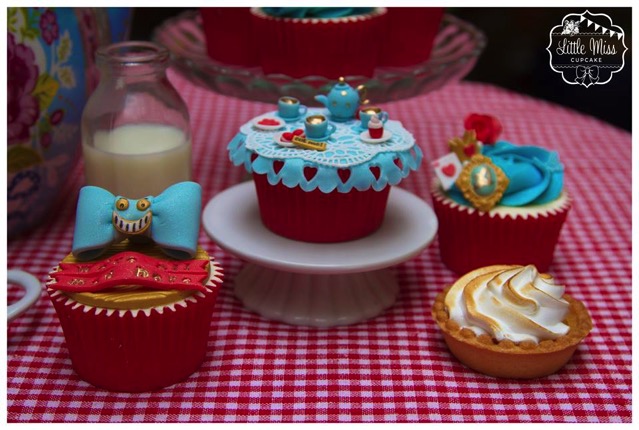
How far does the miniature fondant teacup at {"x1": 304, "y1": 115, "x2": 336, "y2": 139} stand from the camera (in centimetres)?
110

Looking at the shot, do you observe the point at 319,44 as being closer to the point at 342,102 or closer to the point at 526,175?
the point at 342,102

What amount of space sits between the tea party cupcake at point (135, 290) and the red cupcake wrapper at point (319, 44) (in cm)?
46

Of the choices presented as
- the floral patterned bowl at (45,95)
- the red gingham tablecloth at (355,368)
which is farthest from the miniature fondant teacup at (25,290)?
the floral patterned bowl at (45,95)

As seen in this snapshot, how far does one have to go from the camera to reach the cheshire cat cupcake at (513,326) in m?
1.01

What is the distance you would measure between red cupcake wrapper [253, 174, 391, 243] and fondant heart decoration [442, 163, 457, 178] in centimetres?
17

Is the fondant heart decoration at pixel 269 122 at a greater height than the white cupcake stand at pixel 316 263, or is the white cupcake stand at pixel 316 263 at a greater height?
the fondant heart decoration at pixel 269 122

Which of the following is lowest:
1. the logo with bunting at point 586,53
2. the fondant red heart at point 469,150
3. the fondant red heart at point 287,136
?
the fondant red heart at point 469,150

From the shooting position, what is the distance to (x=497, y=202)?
1.27 metres

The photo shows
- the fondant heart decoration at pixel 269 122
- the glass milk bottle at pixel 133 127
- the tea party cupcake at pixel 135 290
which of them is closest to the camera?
the tea party cupcake at pixel 135 290

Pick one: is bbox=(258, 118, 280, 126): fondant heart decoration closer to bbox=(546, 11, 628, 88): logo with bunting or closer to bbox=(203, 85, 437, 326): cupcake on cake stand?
bbox=(203, 85, 437, 326): cupcake on cake stand

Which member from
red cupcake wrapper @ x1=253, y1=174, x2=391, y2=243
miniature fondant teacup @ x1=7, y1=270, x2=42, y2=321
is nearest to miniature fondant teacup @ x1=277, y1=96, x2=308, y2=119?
red cupcake wrapper @ x1=253, y1=174, x2=391, y2=243

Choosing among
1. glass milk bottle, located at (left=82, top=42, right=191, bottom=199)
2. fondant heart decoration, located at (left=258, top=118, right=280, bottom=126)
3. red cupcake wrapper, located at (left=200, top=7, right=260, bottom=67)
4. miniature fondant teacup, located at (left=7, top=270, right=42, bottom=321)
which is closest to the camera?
miniature fondant teacup, located at (left=7, top=270, right=42, bottom=321)

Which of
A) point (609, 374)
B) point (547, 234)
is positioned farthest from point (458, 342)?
point (547, 234)

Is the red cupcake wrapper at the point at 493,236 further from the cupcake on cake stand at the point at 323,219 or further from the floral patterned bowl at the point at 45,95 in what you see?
the floral patterned bowl at the point at 45,95
